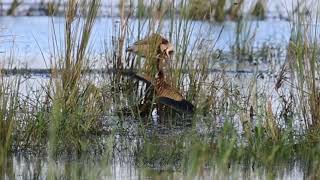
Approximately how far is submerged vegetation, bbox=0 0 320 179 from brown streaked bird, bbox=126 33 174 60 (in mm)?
141

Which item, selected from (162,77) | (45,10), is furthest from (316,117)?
(45,10)

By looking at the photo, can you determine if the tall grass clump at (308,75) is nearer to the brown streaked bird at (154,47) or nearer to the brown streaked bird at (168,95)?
the brown streaked bird at (168,95)

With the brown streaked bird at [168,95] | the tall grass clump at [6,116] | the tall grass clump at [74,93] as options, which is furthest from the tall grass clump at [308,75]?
the tall grass clump at [6,116]

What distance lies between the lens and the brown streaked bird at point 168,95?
21.7 feet

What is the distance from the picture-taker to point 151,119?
678cm

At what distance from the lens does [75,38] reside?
6.38 meters

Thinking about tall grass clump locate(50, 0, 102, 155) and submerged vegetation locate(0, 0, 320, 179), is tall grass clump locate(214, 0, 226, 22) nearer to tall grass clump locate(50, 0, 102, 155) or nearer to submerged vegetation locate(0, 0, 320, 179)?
submerged vegetation locate(0, 0, 320, 179)

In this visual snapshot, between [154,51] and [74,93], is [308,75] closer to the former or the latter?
[154,51]

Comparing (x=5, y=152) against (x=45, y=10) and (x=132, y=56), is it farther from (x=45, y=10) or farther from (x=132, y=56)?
(x=45, y=10)

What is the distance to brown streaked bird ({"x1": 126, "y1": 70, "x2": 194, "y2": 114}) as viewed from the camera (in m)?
6.62

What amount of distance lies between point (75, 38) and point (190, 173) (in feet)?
6.73

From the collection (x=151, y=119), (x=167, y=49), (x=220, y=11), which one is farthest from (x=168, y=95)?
(x=220, y=11)

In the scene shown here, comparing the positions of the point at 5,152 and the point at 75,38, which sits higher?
the point at 75,38

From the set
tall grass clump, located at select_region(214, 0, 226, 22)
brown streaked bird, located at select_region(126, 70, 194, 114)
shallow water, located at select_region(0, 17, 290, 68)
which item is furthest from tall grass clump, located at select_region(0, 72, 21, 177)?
tall grass clump, located at select_region(214, 0, 226, 22)
